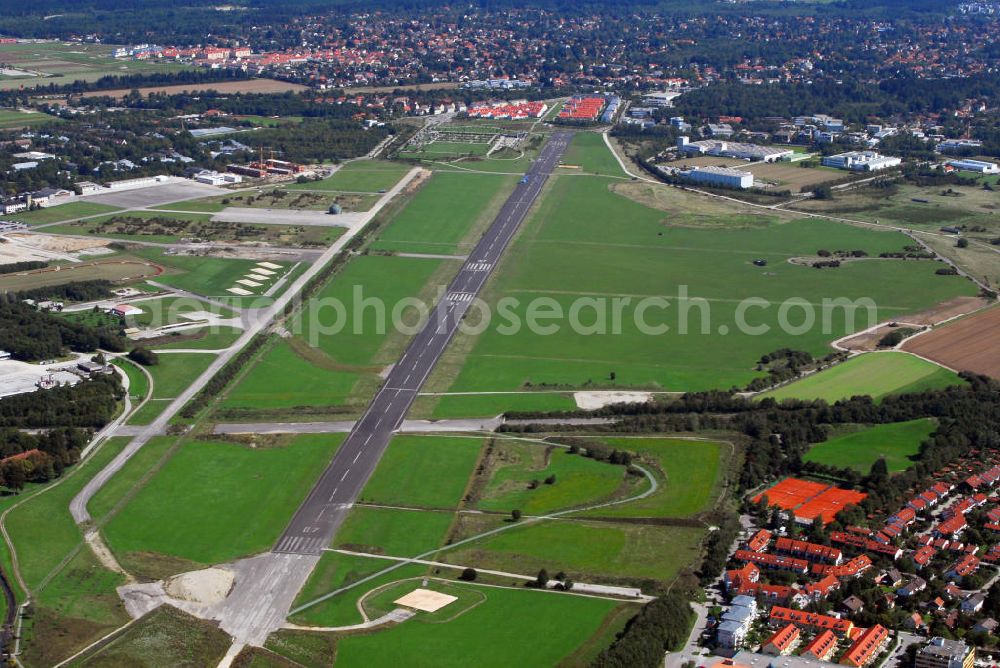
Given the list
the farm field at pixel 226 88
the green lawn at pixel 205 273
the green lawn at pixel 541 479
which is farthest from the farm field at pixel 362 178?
the green lawn at pixel 541 479

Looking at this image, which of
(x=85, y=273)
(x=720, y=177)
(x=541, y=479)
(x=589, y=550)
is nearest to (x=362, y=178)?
(x=720, y=177)

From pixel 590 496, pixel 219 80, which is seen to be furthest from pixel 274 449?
pixel 219 80

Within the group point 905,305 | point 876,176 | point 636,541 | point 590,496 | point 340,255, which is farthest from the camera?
point 876,176

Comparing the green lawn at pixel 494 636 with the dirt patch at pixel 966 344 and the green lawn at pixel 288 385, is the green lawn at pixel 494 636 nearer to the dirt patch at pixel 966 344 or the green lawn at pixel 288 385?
the green lawn at pixel 288 385

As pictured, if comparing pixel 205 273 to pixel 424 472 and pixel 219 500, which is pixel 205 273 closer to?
pixel 219 500

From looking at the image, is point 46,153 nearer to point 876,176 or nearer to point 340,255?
point 340,255
